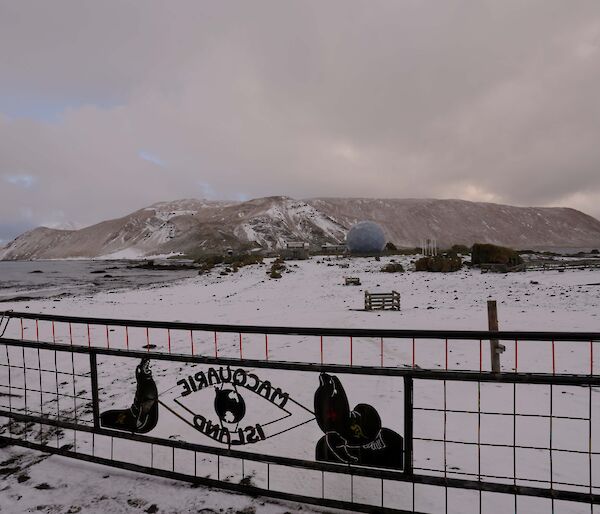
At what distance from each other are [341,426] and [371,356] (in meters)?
6.37

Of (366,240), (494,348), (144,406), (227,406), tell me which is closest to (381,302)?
(494,348)

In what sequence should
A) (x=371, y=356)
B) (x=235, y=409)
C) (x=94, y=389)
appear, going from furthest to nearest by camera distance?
1. (x=371, y=356)
2. (x=94, y=389)
3. (x=235, y=409)

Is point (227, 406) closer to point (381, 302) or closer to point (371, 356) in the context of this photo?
point (371, 356)

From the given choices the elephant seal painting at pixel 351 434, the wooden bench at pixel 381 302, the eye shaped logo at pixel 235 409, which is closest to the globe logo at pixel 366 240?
the wooden bench at pixel 381 302

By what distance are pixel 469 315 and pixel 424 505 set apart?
1259 centimetres

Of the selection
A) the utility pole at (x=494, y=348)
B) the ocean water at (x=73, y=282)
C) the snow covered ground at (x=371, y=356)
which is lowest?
the ocean water at (x=73, y=282)

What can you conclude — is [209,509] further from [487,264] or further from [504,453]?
[487,264]

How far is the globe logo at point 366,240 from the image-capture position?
75.4 meters

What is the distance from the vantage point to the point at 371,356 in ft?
32.8

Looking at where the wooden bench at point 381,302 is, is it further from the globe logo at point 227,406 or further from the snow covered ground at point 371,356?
the globe logo at point 227,406

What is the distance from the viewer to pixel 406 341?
1113 cm

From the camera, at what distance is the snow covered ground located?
4.11m

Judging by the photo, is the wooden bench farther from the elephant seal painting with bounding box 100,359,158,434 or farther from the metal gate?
the elephant seal painting with bounding box 100,359,158,434

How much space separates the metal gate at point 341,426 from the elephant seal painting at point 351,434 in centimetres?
1
